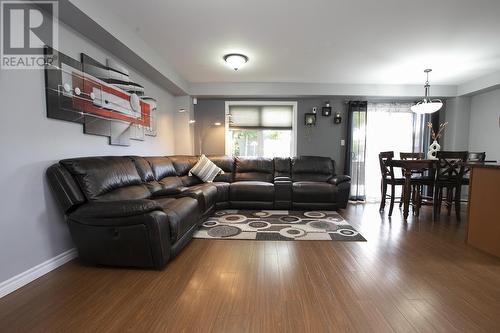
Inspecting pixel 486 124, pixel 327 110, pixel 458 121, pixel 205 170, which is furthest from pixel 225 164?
pixel 486 124

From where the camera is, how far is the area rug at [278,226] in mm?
2623

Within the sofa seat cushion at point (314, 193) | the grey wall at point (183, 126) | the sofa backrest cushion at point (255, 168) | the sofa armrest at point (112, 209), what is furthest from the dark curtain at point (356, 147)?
the sofa armrest at point (112, 209)

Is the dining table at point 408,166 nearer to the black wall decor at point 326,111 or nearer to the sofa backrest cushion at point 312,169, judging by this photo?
the sofa backrest cushion at point 312,169

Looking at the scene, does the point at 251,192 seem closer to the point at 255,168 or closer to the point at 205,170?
the point at 255,168

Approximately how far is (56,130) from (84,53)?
0.92m

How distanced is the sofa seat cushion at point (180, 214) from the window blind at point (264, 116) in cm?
280

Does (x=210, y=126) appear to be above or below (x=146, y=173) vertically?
above

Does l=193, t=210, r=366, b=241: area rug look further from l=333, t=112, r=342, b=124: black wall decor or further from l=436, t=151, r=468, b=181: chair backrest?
l=333, t=112, r=342, b=124: black wall decor

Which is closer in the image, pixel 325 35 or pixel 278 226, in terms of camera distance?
pixel 325 35

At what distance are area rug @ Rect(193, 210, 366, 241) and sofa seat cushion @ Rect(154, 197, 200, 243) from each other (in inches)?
15.5

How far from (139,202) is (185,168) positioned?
220 cm

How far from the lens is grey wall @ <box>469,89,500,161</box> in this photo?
405 centimetres

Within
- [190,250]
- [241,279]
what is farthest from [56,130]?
[241,279]

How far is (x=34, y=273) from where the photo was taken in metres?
1.72
